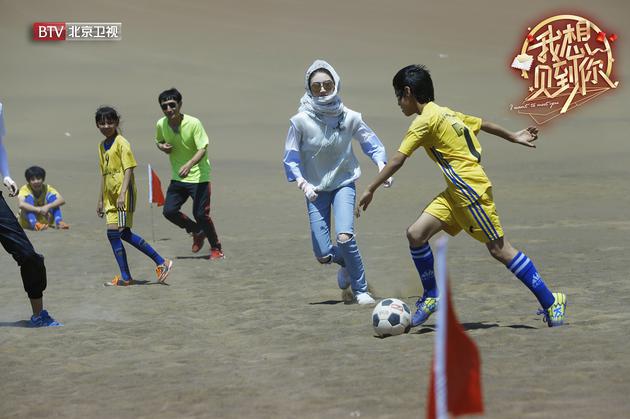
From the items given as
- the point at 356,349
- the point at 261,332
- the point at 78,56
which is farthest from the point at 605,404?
the point at 78,56

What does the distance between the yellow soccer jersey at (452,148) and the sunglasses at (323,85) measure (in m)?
1.58

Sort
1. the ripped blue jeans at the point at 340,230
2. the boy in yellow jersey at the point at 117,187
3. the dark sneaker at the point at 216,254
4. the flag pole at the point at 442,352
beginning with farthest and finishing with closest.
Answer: the dark sneaker at the point at 216,254
the boy in yellow jersey at the point at 117,187
the ripped blue jeans at the point at 340,230
the flag pole at the point at 442,352

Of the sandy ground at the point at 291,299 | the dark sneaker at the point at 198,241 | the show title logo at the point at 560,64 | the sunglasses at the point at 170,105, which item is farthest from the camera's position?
the dark sneaker at the point at 198,241

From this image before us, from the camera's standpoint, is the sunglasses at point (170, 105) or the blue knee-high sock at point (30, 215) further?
the blue knee-high sock at point (30, 215)

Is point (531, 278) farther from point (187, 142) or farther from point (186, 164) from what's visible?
point (187, 142)

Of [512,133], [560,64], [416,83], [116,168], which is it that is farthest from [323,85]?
[560,64]

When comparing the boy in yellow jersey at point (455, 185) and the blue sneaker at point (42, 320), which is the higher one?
the boy in yellow jersey at point (455, 185)

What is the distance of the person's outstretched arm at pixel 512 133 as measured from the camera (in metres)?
7.80

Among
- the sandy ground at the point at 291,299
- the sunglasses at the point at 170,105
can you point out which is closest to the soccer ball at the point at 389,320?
the sandy ground at the point at 291,299

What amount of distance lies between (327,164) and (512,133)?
1827 mm

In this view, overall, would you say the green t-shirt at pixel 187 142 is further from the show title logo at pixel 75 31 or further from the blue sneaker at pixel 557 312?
the show title logo at pixel 75 31

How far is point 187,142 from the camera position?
12.6 m

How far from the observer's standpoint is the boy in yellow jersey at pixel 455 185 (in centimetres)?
745

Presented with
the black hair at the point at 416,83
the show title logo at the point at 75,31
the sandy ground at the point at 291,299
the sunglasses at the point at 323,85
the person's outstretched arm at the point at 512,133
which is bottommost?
the sandy ground at the point at 291,299
